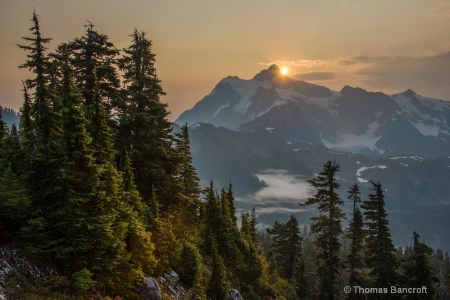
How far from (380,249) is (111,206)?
107ft

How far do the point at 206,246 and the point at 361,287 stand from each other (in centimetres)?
1969

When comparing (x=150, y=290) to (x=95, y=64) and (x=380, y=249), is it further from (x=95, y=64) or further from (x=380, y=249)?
(x=380, y=249)

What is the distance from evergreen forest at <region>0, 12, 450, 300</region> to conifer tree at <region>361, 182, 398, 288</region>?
11cm

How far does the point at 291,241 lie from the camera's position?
63781mm

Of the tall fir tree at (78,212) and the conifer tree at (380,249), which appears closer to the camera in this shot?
the tall fir tree at (78,212)

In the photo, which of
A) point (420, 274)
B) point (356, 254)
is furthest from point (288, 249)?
point (420, 274)

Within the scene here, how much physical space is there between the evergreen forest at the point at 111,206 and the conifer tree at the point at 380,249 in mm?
113

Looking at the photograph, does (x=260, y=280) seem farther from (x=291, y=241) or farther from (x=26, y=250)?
(x=291, y=241)

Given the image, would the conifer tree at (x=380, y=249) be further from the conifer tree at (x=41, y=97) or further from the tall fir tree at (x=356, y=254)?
the conifer tree at (x=41, y=97)

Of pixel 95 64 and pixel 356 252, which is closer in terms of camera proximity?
pixel 95 64

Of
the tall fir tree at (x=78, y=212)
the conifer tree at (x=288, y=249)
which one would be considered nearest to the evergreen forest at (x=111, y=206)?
the tall fir tree at (x=78, y=212)

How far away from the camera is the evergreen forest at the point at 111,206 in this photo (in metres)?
15.1

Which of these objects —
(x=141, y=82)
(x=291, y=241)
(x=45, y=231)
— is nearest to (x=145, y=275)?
(x=45, y=231)

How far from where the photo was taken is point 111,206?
1733cm
